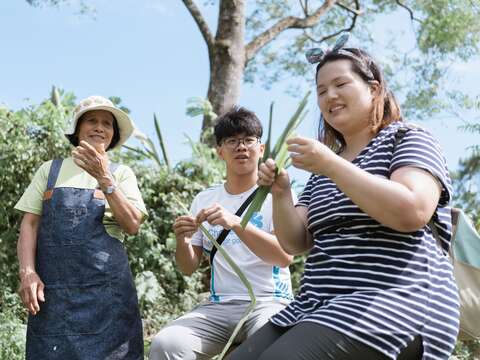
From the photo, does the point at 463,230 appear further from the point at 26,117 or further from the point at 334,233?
the point at 26,117

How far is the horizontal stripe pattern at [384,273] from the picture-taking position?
5.98 feet

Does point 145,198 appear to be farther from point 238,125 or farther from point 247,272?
point 247,272

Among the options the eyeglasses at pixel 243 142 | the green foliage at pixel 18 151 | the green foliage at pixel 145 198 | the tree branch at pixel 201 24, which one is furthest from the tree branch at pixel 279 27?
the eyeglasses at pixel 243 142

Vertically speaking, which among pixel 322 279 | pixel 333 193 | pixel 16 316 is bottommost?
pixel 16 316

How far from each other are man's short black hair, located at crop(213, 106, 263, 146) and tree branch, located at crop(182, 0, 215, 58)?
6.13 metres

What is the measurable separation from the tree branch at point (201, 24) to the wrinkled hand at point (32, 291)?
668 cm

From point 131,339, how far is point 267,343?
3.93ft

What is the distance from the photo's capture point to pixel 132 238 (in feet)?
17.9

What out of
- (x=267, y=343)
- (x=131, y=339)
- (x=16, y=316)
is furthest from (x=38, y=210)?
(x=16, y=316)

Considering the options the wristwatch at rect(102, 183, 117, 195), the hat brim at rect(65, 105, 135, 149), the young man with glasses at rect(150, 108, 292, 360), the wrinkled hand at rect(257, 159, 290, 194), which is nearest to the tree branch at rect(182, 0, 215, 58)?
the hat brim at rect(65, 105, 135, 149)

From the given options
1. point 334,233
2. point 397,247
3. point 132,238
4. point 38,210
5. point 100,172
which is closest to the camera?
point 397,247

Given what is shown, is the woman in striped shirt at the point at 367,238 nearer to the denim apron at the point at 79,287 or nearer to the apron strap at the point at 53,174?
the denim apron at the point at 79,287

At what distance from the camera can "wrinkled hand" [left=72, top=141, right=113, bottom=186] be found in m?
2.89

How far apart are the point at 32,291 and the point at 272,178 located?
4.56 feet
